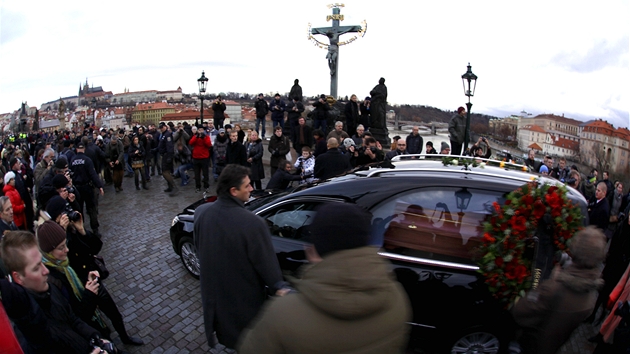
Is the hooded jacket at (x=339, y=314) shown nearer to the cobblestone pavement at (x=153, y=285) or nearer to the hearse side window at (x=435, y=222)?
the hearse side window at (x=435, y=222)

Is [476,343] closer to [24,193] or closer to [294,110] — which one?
[24,193]

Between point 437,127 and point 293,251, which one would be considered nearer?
point 293,251

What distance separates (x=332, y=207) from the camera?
157 centimetres

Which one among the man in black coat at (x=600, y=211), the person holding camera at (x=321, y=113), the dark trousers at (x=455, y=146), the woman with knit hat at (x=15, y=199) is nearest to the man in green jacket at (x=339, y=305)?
the man in black coat at (x=600, y=211)

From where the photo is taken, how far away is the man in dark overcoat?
2.92 metres

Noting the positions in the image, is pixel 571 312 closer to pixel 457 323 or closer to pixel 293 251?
pixel 457 323

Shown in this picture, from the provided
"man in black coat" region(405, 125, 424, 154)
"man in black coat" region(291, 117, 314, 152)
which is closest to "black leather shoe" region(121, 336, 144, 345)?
"man in black coat" region(405, 125, 424, 154)

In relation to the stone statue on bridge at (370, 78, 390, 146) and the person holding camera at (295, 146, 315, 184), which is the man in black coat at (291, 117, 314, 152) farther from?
the person holding camera at (295, 146, 315, 184)

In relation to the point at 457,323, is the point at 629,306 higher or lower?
higher

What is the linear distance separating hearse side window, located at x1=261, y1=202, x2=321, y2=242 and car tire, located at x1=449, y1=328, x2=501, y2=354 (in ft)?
5.61

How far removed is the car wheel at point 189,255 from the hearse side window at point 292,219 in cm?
174

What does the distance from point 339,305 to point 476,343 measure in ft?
9.66

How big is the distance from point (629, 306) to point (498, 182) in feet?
4.39

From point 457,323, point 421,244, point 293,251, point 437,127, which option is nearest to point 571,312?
point 457,323
